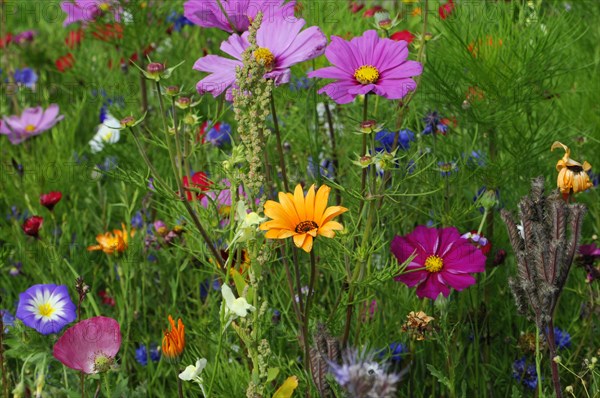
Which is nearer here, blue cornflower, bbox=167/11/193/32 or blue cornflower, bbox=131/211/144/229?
blue cornflower, bbox=131/211/144/229

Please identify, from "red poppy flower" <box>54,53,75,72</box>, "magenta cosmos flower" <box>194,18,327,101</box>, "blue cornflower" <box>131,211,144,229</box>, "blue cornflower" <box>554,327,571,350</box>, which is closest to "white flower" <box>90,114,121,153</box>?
"blue cornflower" <box>131,211,144,229</box>

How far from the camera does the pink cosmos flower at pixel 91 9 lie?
160cm

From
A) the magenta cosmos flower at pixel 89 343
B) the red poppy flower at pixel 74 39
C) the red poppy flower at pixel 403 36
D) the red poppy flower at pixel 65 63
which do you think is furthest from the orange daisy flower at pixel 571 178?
the red poppy flower at pixel 74 39

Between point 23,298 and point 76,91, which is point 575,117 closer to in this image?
point 23,298

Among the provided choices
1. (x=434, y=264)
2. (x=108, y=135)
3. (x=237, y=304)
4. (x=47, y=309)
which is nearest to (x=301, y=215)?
(x=237, y=304)

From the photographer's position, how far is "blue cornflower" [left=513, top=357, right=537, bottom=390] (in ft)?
3.91

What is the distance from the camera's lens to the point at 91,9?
5.94 feet

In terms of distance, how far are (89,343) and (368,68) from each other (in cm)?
46

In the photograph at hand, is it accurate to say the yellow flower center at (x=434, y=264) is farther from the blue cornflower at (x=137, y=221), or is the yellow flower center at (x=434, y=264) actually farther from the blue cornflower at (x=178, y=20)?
the blue cornflower at (x=178, y=20)

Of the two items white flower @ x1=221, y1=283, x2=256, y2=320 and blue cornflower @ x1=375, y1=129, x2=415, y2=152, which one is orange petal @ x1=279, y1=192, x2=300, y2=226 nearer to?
white flower @ x1=221, y1=283, x2=256, y2=320

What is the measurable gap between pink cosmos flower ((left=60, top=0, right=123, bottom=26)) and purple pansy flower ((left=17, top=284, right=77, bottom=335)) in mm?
559

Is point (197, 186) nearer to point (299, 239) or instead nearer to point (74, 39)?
point (299, 239)

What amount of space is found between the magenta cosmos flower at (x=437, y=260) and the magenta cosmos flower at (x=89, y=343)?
0.36 m

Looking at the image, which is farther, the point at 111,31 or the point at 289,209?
the point at 111,31
